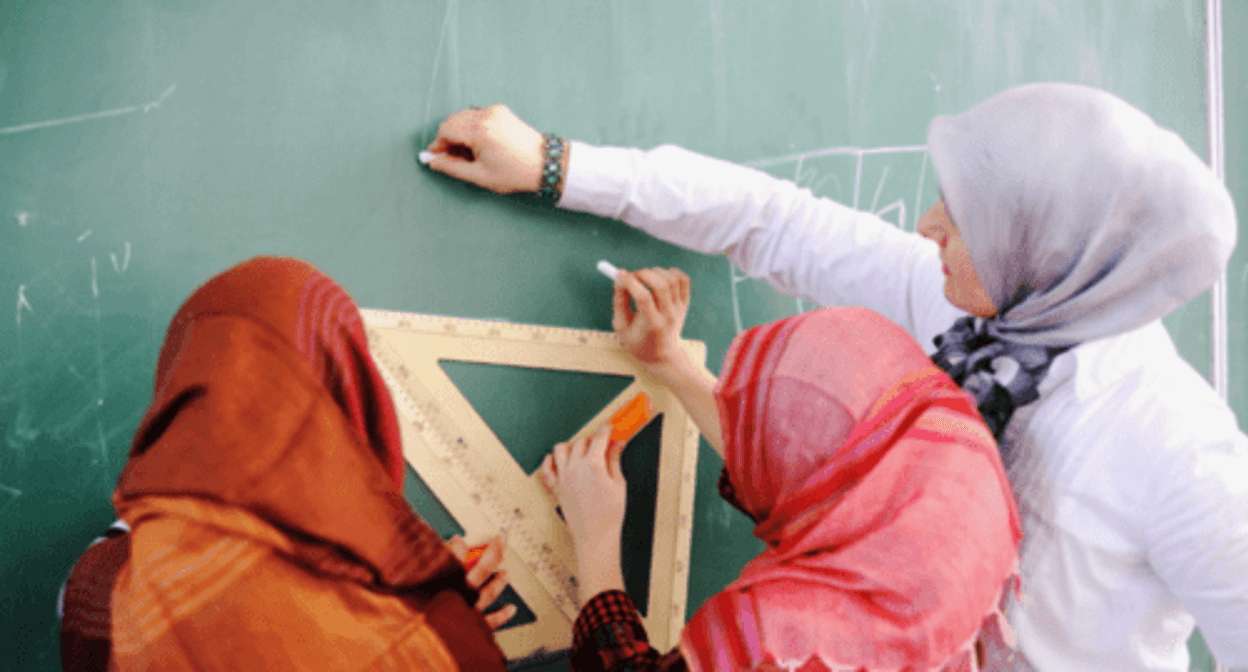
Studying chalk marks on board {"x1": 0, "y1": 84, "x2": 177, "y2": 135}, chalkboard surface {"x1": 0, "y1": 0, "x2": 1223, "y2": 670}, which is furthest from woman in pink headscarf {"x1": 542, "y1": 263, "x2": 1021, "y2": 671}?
chalk marks on board {"x1": 0, "y1": 84, "x2": 177, "y2": 135}

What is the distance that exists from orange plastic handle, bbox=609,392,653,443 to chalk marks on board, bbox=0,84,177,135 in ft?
2.23

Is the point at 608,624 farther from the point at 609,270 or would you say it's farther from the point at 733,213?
A: the point at 733,213

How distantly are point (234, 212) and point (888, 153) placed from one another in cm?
107

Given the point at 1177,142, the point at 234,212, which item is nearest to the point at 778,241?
the point at 1177,142

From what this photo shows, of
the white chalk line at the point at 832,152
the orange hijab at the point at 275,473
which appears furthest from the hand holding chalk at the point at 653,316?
the orange hijab at the point at 275,473

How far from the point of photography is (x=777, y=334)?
667 millimetres

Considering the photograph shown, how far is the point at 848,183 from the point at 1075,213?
0.55 meters

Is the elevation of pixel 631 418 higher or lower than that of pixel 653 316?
lower

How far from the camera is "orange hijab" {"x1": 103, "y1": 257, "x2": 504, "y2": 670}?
0.45 m

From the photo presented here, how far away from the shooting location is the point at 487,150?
87cm

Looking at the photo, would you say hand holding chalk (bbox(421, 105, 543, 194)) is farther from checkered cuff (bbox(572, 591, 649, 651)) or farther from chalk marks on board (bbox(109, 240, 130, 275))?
checkered cuff (bbox(572, 591, 649, 651))

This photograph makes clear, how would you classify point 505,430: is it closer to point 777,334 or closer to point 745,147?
point 777,334

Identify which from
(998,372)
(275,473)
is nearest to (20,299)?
(275,473)

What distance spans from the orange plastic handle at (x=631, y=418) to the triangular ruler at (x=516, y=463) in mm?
10
